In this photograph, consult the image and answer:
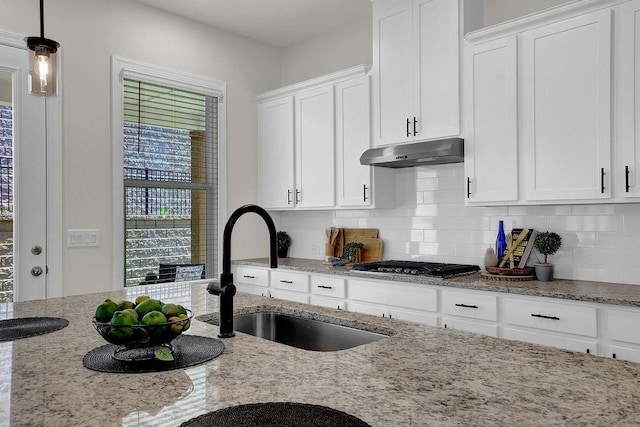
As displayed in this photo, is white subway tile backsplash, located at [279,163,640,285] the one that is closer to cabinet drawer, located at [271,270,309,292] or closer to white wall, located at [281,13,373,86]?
cabinet drawer, located at [271,270,309,292]

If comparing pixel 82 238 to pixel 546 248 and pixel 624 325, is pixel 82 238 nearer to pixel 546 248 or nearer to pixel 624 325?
pixel 546 248

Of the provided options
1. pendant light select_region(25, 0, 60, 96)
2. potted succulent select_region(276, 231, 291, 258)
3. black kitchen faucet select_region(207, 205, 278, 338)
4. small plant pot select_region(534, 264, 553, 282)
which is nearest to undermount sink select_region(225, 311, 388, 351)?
black kitchen faucet select_region(207, 205, 278, 338)

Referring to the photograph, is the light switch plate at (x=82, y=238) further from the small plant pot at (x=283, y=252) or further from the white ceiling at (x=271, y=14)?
the white ceiling at (x=271, y=14)

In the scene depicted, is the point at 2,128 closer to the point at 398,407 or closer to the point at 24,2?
the point at 24,2

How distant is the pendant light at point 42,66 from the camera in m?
1.80

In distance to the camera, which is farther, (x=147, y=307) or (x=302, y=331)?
(x=302, y=331)

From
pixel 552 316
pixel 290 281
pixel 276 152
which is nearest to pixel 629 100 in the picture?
pixel 552 316

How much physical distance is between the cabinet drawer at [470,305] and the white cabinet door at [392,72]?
119 centimetres

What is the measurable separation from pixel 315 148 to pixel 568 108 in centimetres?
203

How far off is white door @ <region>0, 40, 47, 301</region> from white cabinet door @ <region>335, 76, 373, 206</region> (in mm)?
2163

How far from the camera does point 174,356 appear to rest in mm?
1255

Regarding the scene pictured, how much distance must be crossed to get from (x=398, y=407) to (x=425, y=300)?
86.6 inches

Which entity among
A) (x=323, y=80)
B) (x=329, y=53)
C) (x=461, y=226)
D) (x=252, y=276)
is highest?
(x=329, y=53)

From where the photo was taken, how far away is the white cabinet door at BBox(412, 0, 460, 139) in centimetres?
319
